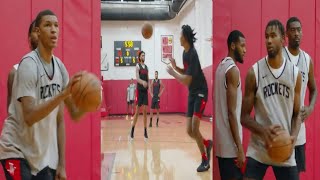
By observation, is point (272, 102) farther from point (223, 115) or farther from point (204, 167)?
point (204, 167)

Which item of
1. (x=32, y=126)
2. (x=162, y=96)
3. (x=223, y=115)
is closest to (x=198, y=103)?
(x=223, y=115)

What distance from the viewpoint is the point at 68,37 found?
360 cm

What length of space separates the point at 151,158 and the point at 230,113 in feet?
11.4

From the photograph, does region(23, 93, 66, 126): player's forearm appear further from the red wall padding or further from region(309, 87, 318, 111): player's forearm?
the red wall padding

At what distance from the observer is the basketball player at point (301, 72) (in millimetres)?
3586

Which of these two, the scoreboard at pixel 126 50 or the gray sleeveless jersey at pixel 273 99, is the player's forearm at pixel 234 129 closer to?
the gray sleeveless jersey at pixel 273 99

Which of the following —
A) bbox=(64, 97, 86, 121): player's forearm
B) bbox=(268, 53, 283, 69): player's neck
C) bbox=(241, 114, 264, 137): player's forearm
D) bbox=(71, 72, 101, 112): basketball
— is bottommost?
bbox=(241, 114, 264, 137): player's forearm

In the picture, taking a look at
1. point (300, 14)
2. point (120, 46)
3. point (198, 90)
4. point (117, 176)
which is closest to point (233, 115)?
point (300, 14)

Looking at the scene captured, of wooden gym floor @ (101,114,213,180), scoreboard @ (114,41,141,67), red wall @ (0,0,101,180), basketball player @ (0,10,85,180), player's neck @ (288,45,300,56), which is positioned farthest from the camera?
scoreboard @ (114,41,141,67)

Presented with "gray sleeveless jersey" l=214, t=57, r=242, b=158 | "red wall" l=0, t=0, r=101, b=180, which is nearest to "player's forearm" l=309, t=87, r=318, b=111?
"gray sleeveless jersey" l=214, t=57, r=242, b=158

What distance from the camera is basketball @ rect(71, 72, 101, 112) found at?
237cm

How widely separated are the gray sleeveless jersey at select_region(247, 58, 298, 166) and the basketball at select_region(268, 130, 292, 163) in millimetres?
157

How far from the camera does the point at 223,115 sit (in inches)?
139

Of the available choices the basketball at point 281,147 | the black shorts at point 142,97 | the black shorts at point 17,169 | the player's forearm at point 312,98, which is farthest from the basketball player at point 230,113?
the black shorts at point 142,97
